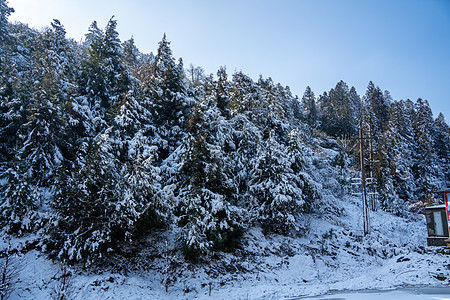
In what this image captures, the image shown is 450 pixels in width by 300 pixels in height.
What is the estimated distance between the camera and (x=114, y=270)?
1311cm

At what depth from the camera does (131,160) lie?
16.5 metres

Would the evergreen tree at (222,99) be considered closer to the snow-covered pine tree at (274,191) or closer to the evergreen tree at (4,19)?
the snow-covered pine tree at (274,191)

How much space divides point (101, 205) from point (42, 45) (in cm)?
1772

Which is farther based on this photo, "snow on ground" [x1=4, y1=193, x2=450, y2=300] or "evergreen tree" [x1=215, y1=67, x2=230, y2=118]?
"evergreen tree" [x1=215, y1=67, x2=230, y2=118]

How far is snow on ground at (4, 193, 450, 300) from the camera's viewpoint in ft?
39.1

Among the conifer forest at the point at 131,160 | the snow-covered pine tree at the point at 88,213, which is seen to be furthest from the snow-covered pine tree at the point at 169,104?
the snow-covered pine tree at the point at 88,213

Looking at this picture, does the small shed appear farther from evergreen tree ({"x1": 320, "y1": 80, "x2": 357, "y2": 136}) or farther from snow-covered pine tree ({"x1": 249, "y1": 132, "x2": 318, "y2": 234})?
evergreen tree ({"x1": 320, "y1": 80, "x2": 357, "y2": 136})

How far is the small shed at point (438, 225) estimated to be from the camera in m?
17.4

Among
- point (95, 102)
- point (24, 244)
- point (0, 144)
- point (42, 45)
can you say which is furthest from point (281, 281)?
point (42, 45)

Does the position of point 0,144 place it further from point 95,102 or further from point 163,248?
point 163,248

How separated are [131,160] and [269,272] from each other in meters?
10.8

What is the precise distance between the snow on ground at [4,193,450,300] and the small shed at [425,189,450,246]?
2.57 ft

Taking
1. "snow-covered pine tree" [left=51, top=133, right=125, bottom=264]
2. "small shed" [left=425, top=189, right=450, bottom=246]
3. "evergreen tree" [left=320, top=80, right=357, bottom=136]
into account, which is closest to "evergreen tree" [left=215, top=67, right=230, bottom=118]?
"snow-covered pine tree" [left=51, top=133, right=125, bottom=264]

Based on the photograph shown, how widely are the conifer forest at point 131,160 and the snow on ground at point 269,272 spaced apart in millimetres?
981
